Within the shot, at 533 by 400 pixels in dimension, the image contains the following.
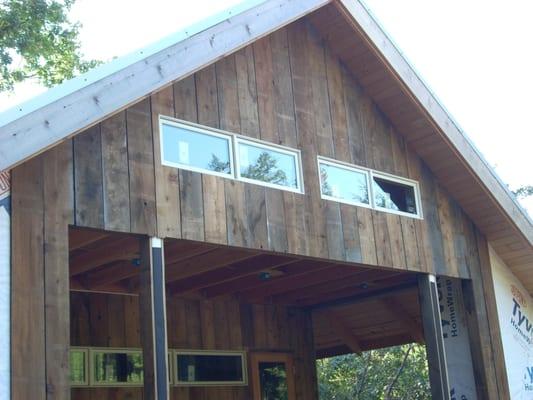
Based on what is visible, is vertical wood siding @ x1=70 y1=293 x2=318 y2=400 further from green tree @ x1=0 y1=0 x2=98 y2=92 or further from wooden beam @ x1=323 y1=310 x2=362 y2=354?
green tree @ x1=0 y1=0 x2=98 y2=92

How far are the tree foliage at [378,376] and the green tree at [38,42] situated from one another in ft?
35.1

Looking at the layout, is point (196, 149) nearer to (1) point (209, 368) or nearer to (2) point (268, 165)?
(2) point (268, 165)

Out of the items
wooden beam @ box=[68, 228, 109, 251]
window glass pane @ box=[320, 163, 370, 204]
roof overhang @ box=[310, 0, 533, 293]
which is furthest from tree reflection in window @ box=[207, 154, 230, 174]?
roof overhang @ box=[310, 0, 533, 293]

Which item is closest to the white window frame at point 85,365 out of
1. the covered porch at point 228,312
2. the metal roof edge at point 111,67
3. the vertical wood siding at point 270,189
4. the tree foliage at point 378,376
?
the covered porch at point 228,312

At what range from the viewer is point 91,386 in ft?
27.9

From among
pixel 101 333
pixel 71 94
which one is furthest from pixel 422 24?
pixel 71 94

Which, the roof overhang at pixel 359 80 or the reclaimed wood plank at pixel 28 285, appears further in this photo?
the roof overhang at pixel 359 80

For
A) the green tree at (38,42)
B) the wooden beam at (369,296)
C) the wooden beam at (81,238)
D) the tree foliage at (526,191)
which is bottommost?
the wooden beam at (369,296)

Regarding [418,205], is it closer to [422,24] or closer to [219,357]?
[219,357]

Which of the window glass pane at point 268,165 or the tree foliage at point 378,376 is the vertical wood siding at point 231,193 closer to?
the window glass pane at point 268,165

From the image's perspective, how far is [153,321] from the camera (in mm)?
5793

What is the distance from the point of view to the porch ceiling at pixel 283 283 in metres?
7.42

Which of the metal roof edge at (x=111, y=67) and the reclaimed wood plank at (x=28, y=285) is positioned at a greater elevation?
the metal roof edge at (x=111, y=67)

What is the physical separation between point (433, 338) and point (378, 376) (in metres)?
14.8
